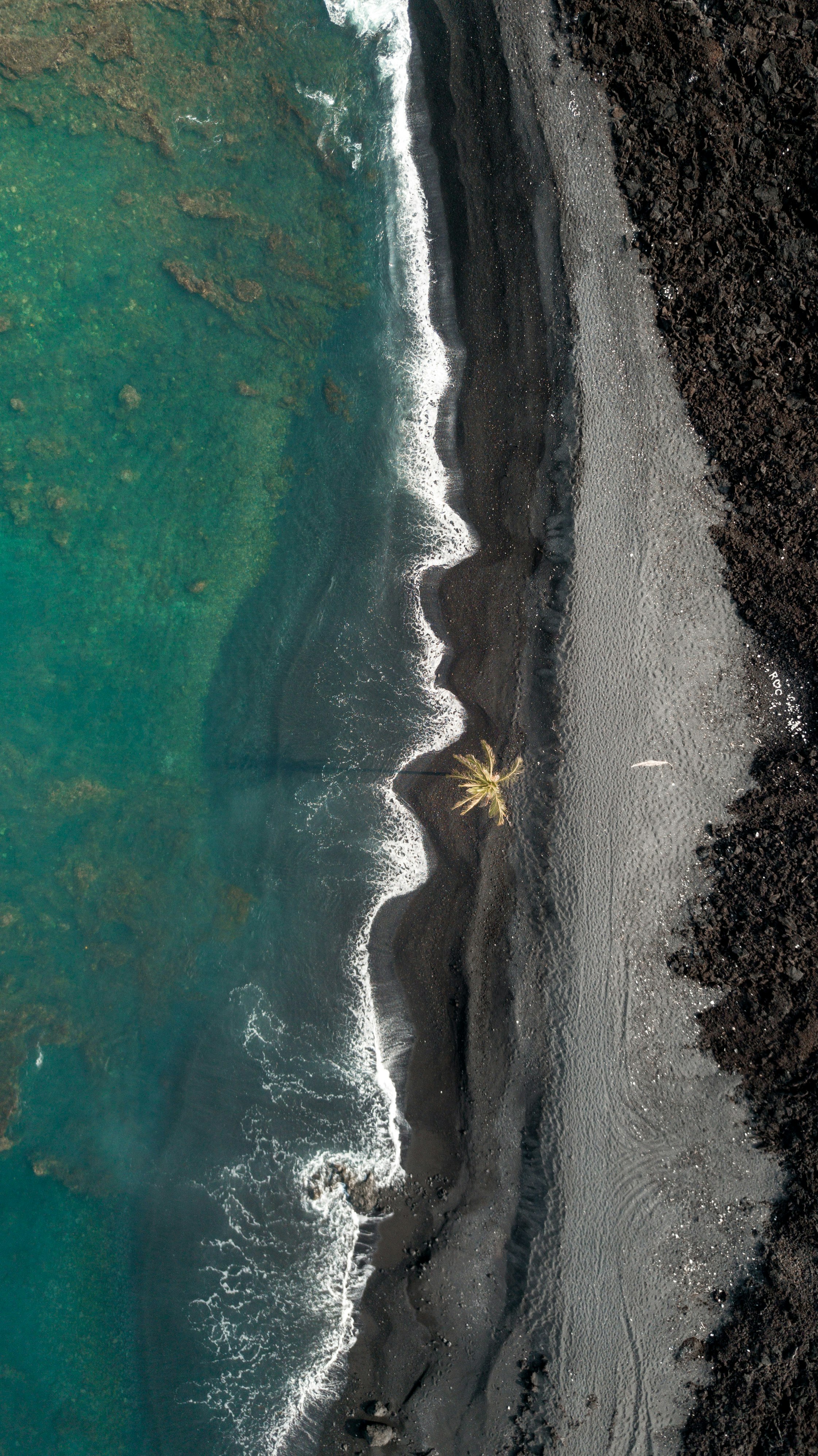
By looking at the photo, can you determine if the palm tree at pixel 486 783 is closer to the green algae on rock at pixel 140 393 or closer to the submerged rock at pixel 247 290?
the green algae on rock at pixel 140 393

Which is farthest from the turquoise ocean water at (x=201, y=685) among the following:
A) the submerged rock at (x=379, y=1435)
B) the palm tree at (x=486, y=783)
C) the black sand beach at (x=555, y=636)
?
the palm tree at (x=486, y=783)

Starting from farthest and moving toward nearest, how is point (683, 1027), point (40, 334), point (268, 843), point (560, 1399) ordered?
point (40, 334) < point (268, 843) < point (683, 1027) < point (560, 1399)

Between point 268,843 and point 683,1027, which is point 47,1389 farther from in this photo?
point 683,1027

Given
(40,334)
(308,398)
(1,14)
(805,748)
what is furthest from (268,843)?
(1,14)

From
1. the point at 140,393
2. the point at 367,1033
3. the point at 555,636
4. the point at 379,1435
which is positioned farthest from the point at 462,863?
the point at 140,393

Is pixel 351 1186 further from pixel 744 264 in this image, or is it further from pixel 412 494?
pixel 744 264

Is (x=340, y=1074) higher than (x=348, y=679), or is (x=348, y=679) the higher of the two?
(x=348, y=679)
